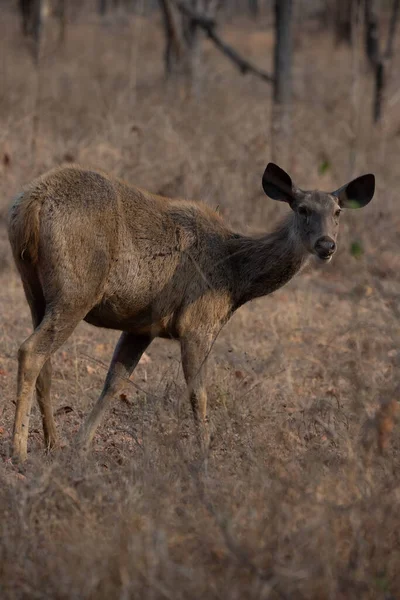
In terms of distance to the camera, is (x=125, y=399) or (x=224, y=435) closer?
(x=224, y=435)

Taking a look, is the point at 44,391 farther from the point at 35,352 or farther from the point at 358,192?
the point at 358,192

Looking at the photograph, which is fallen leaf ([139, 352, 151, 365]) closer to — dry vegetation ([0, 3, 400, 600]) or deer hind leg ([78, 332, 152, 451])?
dry vegetation ([0, 3, 400, 600])

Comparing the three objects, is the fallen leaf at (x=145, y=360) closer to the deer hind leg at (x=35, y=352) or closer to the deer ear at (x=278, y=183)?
the deer ear at (x=278, y=183)

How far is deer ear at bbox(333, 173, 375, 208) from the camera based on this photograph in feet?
26.3

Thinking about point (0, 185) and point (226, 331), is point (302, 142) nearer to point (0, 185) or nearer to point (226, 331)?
point (0, 185)

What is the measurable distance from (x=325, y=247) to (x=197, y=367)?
1271mm

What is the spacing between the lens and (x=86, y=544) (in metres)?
4.95

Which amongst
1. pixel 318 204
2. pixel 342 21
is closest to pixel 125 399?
pixel 318 204

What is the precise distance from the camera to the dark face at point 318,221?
7.61m

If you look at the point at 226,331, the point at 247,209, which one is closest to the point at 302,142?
the point at 247,209

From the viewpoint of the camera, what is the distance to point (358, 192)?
8.11m

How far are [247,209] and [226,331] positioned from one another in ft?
12.1

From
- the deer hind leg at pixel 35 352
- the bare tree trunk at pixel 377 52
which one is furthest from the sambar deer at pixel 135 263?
the bare tree trunk at pixel 377 52

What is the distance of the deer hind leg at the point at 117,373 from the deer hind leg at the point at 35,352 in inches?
25.4
